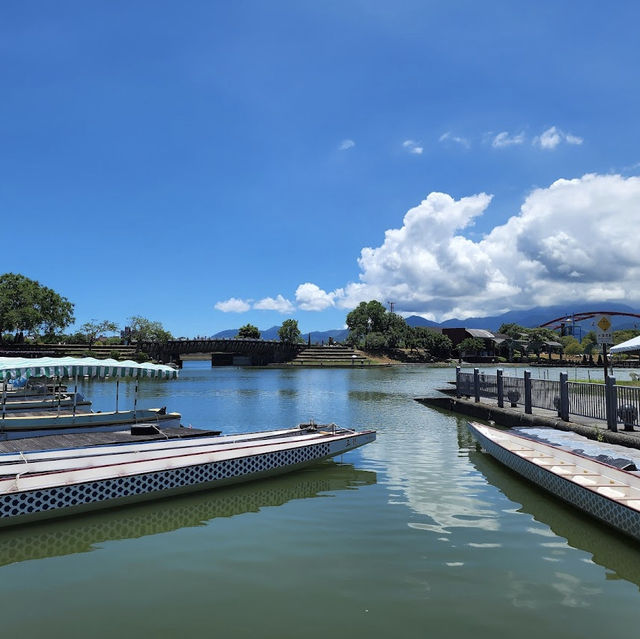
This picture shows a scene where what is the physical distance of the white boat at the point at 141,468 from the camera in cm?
973

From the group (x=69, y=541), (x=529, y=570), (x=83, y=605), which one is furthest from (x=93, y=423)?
(x=529, y=570)

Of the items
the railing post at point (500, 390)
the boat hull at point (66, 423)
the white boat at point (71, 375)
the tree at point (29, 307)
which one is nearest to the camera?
the white boat at point (71, 375)

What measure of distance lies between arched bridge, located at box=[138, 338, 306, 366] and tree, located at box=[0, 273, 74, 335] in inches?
868

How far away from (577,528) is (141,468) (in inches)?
382

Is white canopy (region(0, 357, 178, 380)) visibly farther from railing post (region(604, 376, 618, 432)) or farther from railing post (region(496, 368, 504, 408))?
Answer: railing post (region(496, 368, 504, 408))

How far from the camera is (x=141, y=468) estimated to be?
11312 mm

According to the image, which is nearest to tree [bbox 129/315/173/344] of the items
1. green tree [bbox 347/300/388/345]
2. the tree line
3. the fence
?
the tree line

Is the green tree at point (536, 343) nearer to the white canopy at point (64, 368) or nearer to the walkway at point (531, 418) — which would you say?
the walkway at point (531, 418)

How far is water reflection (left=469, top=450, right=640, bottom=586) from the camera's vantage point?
26.1 feet

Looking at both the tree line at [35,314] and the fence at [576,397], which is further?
the tree line at [35,314]

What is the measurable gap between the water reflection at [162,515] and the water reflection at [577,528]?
12.8 feet

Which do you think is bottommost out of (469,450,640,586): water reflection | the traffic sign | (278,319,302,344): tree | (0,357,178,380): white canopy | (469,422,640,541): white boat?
(469,450,640,586): water reflection

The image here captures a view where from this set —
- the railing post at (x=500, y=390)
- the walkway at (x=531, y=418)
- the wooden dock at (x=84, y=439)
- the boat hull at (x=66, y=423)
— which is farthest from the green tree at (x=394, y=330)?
the wooden dock at (x=84, y=439)

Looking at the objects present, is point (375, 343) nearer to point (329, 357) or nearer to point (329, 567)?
point (329, 357)
